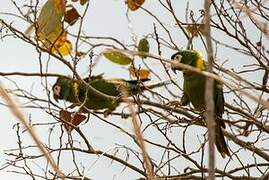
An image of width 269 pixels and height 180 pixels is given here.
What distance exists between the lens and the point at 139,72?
6.58ft

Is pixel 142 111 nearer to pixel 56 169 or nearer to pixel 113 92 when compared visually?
pixel 113 92

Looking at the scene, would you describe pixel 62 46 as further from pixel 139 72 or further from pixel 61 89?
pixel 61 89

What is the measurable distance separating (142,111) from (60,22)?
441mm

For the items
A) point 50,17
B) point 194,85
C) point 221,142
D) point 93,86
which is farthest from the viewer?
point 93,86

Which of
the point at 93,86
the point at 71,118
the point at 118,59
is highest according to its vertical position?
the point at 93,86

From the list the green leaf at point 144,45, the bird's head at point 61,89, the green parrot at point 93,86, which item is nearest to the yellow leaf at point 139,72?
the green leaf at point 144,45

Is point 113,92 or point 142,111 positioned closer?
Result: point 142,111

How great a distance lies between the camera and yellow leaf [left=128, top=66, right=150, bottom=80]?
1936mm

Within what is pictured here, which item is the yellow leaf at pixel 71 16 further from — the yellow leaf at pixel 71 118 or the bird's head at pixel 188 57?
the bird's head at pixel 188 57

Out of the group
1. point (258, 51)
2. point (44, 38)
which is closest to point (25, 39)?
point (44, 38)

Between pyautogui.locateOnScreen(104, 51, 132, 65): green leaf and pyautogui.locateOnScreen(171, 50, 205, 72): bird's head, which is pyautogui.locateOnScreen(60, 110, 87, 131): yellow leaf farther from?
pyautogui.locateOnScreen(171, 50, 205, 72): bird's head

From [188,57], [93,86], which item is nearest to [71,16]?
[188,57]

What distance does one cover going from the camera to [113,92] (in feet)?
9.30

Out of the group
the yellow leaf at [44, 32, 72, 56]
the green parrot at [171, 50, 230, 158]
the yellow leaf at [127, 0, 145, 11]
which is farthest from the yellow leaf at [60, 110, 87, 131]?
the green parrot at [171, 50, 230, 158]
